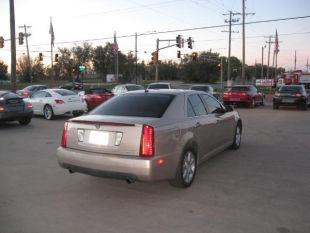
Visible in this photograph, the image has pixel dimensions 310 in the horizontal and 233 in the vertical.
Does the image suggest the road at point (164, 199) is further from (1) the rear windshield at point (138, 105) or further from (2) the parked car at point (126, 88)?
(2) the parked car at point (126, 88)

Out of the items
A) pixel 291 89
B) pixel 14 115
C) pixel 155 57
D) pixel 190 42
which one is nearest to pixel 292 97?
pixel 291 89

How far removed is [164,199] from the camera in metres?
5.80

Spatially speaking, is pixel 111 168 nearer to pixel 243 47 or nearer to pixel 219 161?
pixel 219 161

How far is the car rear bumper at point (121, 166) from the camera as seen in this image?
5.51 metres

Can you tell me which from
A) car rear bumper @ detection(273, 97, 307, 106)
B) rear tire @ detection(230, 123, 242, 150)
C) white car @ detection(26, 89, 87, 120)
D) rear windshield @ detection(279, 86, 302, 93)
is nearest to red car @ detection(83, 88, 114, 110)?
white car @ detection(26, 89, 87, 120)

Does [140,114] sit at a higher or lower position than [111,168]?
higher

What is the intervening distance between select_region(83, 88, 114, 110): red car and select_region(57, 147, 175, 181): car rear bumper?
16352mm

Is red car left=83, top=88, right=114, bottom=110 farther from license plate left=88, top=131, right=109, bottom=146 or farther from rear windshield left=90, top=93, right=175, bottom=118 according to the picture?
license plate left=88, top=131, right=109, bottom=146

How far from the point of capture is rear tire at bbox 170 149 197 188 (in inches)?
241

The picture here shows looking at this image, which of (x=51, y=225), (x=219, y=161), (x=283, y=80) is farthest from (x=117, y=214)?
(x=283, y=80)

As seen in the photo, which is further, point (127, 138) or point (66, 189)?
point (66, 189)

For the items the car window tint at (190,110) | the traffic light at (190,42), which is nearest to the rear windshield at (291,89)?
the car window tint at (190,110)

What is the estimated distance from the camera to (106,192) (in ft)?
20.0

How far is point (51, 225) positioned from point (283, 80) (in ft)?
193
